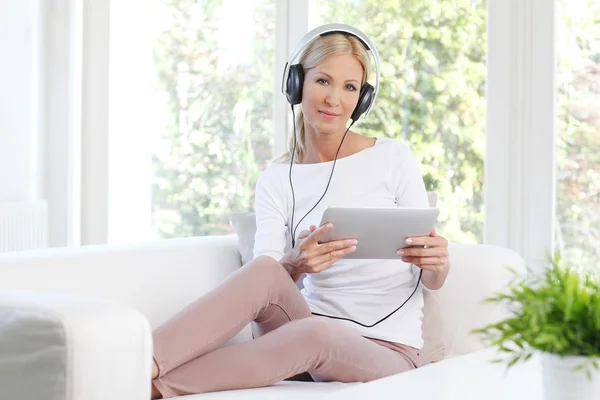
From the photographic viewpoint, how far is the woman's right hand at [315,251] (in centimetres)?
200

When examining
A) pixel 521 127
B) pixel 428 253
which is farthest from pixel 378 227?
pixel 521 127

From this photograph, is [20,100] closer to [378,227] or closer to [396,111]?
[396,111]

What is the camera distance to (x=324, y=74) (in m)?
2.31

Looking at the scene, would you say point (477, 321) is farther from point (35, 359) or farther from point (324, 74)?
point (35, 359)

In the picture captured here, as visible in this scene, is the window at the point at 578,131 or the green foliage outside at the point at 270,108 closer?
the window at the point at 578,131

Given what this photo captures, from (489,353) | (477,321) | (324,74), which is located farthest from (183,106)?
(489,353)

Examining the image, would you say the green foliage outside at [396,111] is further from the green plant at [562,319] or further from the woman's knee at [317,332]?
the green plant at [562,319]

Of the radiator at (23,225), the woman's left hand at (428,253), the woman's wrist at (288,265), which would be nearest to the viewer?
the woman's left hand at (428,253)

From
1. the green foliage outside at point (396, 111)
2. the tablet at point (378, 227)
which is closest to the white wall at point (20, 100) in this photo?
the green foliage outside at point (396, 111)

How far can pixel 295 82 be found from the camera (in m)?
2.32

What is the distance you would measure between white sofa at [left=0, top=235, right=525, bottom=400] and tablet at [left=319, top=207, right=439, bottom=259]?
0.90 feet

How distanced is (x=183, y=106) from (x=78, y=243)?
0.83 metres

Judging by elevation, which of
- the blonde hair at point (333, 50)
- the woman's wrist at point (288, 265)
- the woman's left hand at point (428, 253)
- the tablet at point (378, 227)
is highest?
the blonde hair at point (333, 50)

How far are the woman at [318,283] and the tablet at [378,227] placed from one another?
0.03 metres
